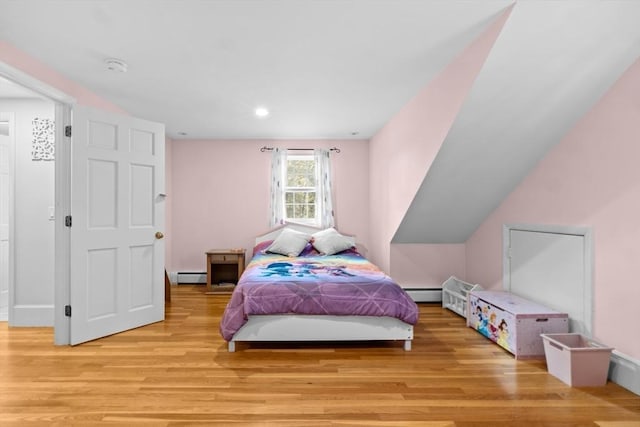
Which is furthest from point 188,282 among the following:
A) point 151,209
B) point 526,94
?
point 526,94

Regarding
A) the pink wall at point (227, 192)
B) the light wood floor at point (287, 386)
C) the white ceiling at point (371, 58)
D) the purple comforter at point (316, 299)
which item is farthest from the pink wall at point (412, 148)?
the light wood floor at point (287, 386)

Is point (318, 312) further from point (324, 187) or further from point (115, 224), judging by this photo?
point (324, 187)

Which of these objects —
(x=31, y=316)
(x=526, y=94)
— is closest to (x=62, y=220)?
(x=31, y=316)

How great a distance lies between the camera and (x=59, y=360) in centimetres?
261

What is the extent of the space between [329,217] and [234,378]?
10.4 feet

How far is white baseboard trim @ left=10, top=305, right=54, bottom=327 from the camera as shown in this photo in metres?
3.39

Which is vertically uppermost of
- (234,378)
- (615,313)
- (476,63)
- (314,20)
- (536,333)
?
(314,20)

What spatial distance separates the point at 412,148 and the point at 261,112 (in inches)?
67.8

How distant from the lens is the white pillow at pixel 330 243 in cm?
456

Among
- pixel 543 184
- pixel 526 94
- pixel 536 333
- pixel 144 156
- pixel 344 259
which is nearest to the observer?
pixel 526 94

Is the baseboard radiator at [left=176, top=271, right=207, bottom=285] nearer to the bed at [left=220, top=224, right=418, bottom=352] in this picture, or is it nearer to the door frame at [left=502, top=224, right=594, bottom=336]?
the bed at [left=220, top=224, right=418, bottom=352]

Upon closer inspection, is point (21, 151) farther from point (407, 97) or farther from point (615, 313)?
point (615, 313)

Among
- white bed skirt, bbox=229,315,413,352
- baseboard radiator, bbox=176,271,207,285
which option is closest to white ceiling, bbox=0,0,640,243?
white bed skirt, bbox=229,315,413,352

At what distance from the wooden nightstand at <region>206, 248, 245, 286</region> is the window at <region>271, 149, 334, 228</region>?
2.54ft
